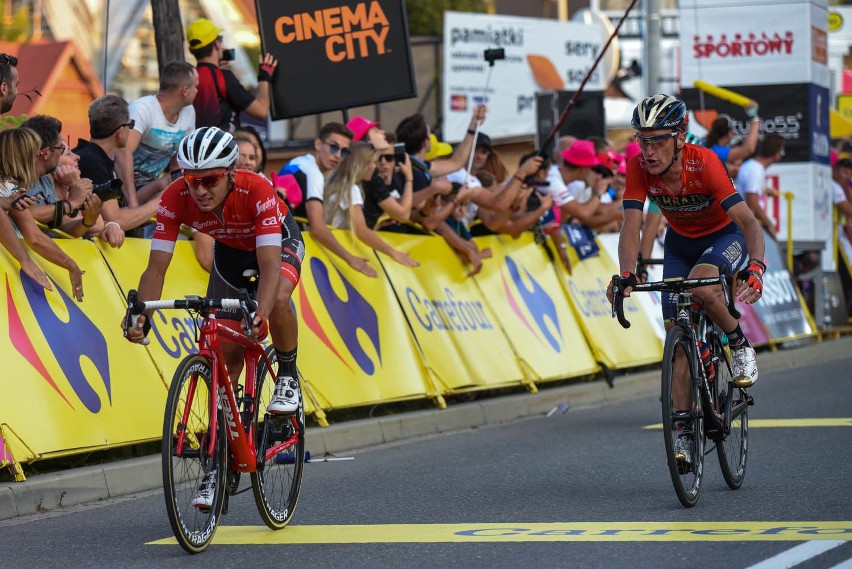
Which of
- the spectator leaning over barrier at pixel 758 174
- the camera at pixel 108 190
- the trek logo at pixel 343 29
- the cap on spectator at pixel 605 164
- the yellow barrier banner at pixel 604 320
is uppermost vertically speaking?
the trek logo at pixel 343 29

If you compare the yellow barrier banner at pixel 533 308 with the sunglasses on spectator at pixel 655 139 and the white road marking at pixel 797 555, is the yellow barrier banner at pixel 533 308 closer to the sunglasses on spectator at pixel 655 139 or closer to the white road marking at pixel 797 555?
the sunglasses on spectator at pixel 655 139

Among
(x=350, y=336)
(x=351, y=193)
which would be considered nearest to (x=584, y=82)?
(x=351, y=193)

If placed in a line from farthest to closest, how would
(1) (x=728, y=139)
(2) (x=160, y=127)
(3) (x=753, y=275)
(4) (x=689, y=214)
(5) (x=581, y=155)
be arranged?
(1) (x=728, y=139), (5) (x=581, y=155), (2) (x=160, y=127), (4) (x=689, y=214), (3) (x=753, y=275)

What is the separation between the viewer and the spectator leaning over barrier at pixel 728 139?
16.8 metres

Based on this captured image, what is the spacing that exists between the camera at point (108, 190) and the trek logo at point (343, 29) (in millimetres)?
3691

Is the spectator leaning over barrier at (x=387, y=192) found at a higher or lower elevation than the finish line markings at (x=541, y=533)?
higher

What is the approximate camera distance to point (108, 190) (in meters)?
9.87

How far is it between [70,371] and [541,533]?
3.36 meters

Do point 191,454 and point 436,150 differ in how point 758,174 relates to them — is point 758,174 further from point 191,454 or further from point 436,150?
point 191,454

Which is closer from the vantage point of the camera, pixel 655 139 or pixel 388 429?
pixel 655 139

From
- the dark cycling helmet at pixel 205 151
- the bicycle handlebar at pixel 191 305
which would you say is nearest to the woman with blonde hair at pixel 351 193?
the dark cycling helmet at pixel 205 151

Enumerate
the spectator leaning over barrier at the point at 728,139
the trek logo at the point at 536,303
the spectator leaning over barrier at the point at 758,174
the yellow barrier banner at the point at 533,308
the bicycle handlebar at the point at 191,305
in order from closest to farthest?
the bicycle handlebar at the point at 191,305
the yellow barrier banner at the point at 533,308
the trek logo at the point at 536,303
the spectator leaning over barrier at the point at 728,139
the spectator leaning over barrier at the point at 758,174

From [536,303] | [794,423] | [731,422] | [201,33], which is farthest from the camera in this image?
[536,303]

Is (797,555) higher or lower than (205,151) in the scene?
lower
